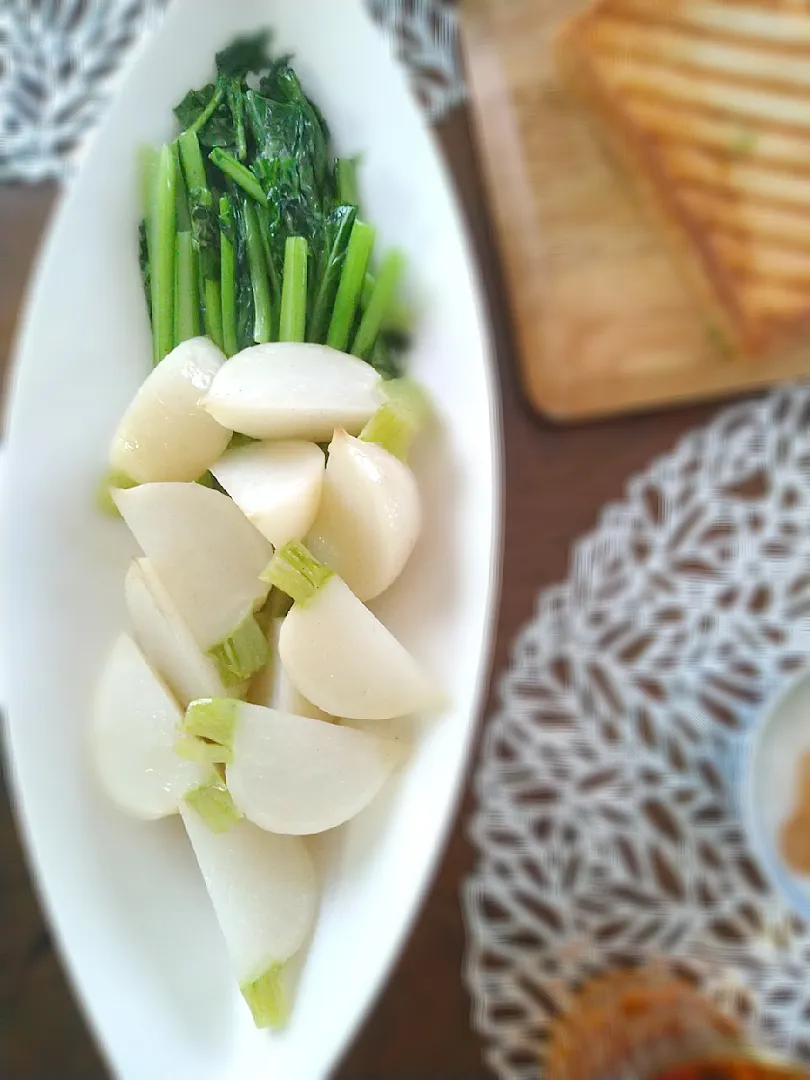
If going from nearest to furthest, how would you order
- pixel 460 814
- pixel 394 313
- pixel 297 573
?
pixel 297 573 → pixel 394 313 → pixel 460 814

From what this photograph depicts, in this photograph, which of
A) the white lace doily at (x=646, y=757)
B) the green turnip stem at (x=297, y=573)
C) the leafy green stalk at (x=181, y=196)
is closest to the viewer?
the green turnip stem at (x=297, y=573)

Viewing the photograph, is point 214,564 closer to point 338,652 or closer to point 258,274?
point 338,652

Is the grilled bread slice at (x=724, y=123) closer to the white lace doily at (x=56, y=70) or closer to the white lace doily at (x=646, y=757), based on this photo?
the white lace doily at (x=646, y=757)

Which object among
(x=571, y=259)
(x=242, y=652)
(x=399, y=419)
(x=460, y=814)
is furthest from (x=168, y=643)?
(x=571, y=259)

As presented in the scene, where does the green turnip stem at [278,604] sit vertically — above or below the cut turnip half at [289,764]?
above

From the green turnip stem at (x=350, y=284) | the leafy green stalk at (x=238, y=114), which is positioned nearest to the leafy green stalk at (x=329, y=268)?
the green turnip stem at (x=350, y=284)

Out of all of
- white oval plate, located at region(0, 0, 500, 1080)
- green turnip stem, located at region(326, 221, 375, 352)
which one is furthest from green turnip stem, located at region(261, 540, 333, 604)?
green turnip stem, located at region(326, 221, 375, 352)

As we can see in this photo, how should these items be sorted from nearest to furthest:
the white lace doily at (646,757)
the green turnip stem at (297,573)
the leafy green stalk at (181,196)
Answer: the green turnip stem at (297,573), the leafy green stalk at (181,196), the white lace doily at (646,757)
